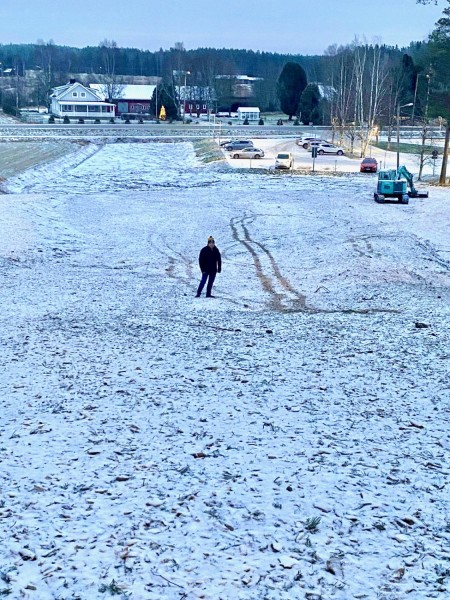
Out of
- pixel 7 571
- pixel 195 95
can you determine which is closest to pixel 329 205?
pixel 7 571

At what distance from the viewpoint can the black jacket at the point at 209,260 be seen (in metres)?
18.5

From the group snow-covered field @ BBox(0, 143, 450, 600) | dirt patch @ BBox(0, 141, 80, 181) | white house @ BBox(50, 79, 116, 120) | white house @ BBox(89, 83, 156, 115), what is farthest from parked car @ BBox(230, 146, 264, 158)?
white house @ BBox(89, 83, 156, 115)

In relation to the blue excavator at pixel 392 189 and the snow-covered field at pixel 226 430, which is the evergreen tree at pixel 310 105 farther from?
the snow-covered field at pixel 226 430

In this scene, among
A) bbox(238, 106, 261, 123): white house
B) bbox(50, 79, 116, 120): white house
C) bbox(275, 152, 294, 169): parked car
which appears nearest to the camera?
bbox(275, 152, 294, 169): parked car

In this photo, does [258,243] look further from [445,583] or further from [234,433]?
[445,583]

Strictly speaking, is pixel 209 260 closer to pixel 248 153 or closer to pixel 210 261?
pixel 210 261

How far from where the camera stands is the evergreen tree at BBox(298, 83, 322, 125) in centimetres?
10206

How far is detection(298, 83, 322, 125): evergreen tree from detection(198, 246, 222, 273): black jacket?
88268mm

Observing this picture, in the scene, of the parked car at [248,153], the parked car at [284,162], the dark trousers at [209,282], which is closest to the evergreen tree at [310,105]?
the parked car at [248,153]

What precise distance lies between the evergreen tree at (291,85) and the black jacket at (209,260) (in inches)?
3733

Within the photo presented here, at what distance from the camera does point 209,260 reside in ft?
60.9

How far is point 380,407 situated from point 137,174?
42746 mm

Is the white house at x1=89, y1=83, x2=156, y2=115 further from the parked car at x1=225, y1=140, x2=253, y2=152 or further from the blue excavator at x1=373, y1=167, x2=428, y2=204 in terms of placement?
the blue excavator at x1=373, y1=167, x2=428, y2=204

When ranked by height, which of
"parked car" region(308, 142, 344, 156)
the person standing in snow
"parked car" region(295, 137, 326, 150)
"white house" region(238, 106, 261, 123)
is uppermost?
"white house" region(238, 106, 261, 123)
